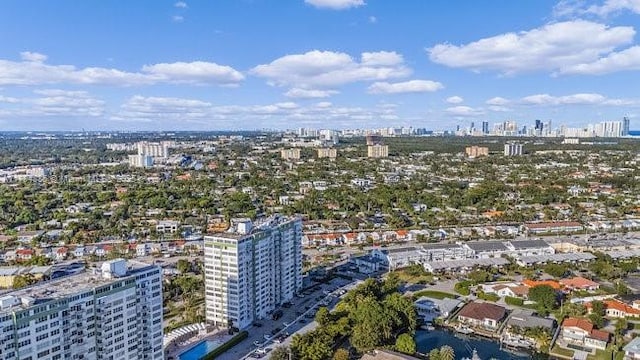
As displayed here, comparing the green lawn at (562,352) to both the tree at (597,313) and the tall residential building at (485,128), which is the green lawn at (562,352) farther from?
the tall residential building at (485,128)

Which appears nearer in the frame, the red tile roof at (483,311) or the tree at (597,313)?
the tree at (597,313)

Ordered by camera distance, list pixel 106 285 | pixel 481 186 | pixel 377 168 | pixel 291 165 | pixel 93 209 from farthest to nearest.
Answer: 1. pixel 291 165
2. pixel 377 168
3. pixel 481 186
4. pixel 93 209
5. pixel 106 285

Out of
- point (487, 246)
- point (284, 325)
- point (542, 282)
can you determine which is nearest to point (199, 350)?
point (284, 325)

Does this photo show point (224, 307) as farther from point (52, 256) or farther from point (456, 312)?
point (52, 256)

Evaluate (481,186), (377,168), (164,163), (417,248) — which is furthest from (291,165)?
(417,248)

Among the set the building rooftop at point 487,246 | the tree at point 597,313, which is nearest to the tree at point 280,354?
the tree at point 597,313
